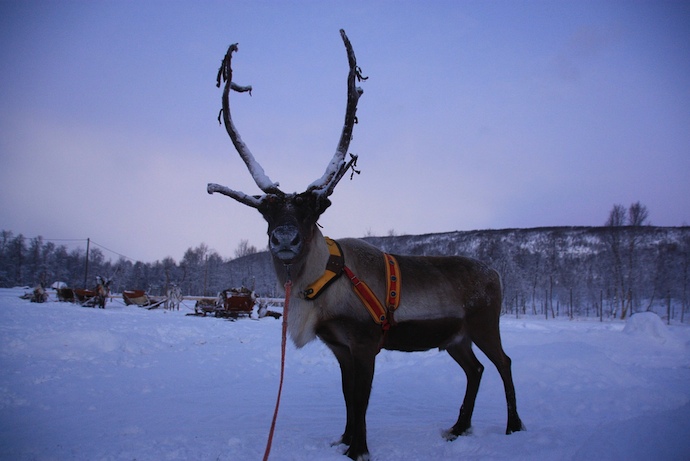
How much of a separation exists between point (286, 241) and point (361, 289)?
92 centimetres

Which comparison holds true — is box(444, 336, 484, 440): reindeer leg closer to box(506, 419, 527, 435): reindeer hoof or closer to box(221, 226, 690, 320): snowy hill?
box(506, 419, 527, 435): reindeer hoof

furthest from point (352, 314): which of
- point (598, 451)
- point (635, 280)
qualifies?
point (635, 280)

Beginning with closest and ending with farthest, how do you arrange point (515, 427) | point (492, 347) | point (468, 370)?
point (515, 427) → point (492, 347) → point (468, 370)

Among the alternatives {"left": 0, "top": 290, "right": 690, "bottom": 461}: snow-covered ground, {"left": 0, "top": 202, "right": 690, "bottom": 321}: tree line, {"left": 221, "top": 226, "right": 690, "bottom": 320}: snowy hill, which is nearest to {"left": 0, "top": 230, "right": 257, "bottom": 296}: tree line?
{"left": 0, "top": 202, "right": 690, "bottom": 321}: tree line

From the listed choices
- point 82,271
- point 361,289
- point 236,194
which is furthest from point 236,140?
point 82,271

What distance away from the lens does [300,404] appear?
5.41 metres

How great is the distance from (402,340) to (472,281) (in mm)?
1214

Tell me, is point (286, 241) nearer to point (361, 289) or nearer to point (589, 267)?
point (361, 289)

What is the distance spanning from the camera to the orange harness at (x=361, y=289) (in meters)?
3.53

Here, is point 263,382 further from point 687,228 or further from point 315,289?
point 687,228

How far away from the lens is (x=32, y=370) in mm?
6090

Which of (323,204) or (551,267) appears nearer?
(323,204)

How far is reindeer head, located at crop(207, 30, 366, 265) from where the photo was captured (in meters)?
3.22

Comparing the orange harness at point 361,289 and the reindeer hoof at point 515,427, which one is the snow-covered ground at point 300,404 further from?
the orange harness at point 361,289
